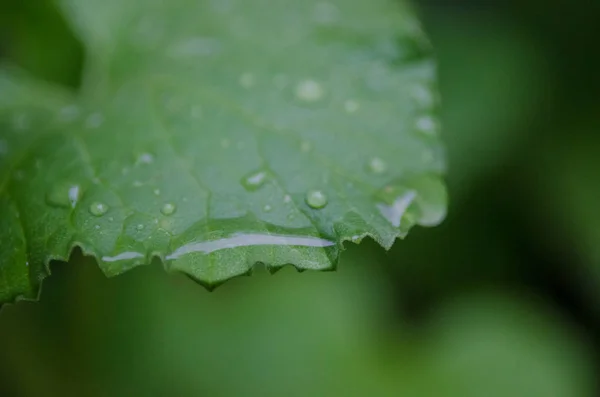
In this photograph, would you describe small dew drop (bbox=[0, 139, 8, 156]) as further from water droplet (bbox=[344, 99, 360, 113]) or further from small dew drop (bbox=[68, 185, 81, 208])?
water droplet (bbox=[344, 99, 360, 113])

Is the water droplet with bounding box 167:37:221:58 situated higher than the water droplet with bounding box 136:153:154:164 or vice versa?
the water droplet with bounding box 167:37:221:58

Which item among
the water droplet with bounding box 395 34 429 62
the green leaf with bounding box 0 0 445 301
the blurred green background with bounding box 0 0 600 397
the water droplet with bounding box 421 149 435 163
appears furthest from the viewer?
the blurred green background with bounding box 0 0 600 397

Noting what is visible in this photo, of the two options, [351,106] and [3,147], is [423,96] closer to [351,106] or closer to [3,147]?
[351,106]

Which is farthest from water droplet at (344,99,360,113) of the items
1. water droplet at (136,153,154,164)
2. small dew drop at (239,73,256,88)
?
water droplet at (136,153,154,164)

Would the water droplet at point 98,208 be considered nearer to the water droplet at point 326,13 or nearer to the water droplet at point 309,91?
the water droplet at point 309,91

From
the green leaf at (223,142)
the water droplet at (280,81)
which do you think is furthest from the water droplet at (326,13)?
the water droplet at (280,81)

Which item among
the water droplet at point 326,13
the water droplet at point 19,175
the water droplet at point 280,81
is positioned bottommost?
the water droplet at point 19,175

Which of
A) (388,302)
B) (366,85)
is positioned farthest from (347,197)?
(388,302)
